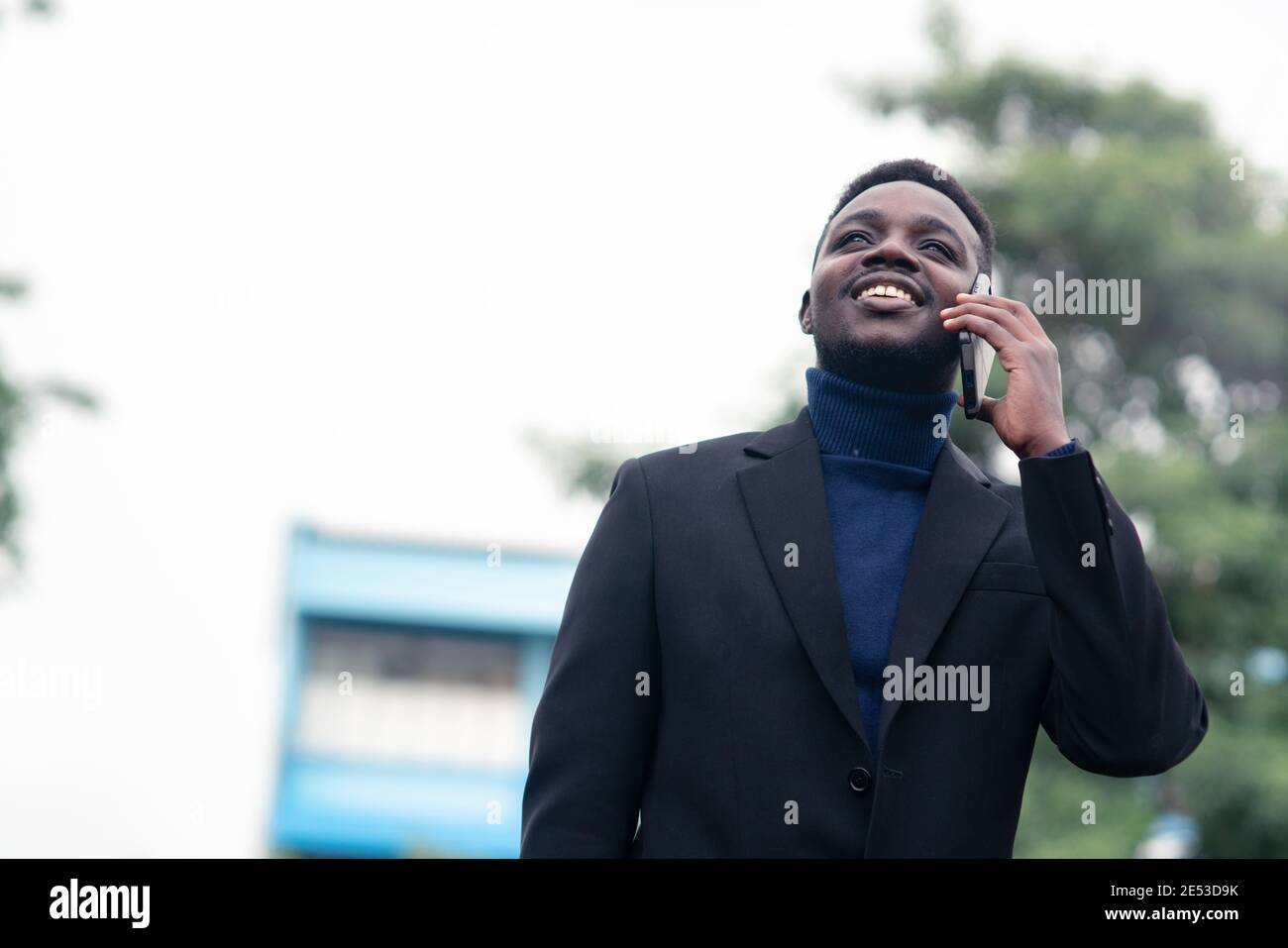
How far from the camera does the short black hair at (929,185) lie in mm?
2764

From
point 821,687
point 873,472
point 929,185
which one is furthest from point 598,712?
point 929,185

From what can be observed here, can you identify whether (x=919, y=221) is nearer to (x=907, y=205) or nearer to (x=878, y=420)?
(x=907, y=205)

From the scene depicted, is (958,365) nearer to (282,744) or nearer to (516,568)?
(516,568)

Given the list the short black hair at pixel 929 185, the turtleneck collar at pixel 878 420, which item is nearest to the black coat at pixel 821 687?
the turtleneck collar at pixel 878 420

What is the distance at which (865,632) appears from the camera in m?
2.29

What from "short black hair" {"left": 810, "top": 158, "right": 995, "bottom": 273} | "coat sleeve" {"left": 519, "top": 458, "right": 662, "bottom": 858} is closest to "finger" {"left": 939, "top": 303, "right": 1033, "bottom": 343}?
"short black hair" {"left": 810, "top": 158, "right": 995, "bottom": 273}

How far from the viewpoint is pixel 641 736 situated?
2.31m

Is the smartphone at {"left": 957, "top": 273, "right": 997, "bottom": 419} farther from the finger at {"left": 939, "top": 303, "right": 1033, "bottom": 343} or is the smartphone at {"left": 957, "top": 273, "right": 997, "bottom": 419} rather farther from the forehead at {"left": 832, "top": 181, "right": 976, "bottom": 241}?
the forehead at {"left": 832, "top": 181, "right": 976, "bottom": 241}

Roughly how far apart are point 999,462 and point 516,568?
46.5 feet

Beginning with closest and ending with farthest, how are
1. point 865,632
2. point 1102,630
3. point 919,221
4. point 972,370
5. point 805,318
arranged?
1. point 1102,630
2. point 865,632
3. point 972,370
4. point 919,221
5. point 805,318

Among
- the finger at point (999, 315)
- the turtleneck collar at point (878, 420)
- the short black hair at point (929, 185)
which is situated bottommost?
the turtleneck collar at point (878, 420)

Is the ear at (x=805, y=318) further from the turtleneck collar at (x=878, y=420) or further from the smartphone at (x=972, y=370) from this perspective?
the smartphone at (x=972, y=370)

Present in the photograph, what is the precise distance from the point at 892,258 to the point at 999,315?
208mm
